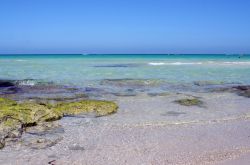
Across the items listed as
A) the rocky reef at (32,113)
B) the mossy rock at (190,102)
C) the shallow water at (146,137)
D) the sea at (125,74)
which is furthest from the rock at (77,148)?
the sea at (125,74)

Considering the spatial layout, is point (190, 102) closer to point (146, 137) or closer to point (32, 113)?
point (146, 137)

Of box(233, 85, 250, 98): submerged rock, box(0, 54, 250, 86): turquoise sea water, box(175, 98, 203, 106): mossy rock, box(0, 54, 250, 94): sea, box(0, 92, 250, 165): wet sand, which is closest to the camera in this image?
box(0, 92, 250, 165): wet sand

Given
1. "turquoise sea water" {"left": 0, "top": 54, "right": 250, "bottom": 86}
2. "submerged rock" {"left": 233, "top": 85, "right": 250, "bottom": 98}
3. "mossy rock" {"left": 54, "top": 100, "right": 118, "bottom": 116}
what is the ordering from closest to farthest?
"mossy rock" {"left": 54, "top": 100, "right": 118, "bottom": 116}, "submerged rock" {"left": 233, "top": 85, "right": 250, "bottom": 98}, "turquoise sea water" {"left": 0, "top": 54, "right": 250, "bottom": 86}

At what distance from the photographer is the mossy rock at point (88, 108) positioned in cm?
1177

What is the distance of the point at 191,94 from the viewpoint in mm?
16969

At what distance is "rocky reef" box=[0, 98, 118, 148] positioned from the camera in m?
8.65

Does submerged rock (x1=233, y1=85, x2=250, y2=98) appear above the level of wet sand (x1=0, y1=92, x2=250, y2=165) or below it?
above

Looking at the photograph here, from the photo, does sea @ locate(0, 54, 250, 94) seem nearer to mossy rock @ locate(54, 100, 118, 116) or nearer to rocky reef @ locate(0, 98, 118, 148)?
mossy rock @ locate(54, 100, 118, 116)

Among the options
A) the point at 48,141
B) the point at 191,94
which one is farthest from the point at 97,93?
the point at 48,141

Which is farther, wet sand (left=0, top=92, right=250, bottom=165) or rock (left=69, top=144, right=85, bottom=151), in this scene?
rock (left=69, top=144, right=85, bottom=151)

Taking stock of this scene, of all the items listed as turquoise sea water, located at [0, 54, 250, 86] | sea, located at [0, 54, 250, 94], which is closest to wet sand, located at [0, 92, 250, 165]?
sea, located at [0, 54, 250, 94]

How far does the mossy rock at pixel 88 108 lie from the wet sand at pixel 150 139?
415mm

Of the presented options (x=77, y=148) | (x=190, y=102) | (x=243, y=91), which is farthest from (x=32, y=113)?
(x=243, y=91)

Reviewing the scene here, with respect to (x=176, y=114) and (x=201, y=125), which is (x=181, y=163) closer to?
(x=201, y=125)
